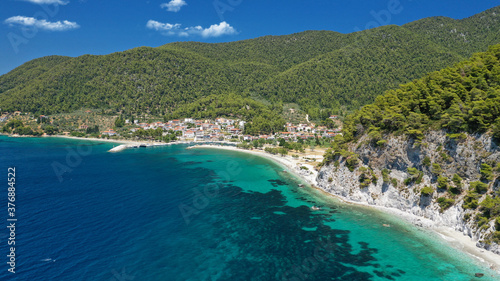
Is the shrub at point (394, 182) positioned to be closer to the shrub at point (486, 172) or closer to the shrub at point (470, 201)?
the shrub at point (470, 201)

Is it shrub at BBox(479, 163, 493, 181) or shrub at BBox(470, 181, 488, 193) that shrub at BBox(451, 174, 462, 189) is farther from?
shrub at BBox(479, 163, 493, 181)

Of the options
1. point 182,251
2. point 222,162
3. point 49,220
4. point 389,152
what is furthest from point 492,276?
point 222,162

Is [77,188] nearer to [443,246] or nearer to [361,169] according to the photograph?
[361,169]

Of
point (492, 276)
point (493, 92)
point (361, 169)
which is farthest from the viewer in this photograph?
point (361, 169)

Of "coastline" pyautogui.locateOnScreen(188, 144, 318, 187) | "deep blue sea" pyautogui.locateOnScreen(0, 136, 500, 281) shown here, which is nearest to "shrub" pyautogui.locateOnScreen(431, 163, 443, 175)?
"deep blue sea" pyautogui.locateOnScreen(0, 136, 500, 281)

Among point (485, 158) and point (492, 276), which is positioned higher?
point (485, 158)

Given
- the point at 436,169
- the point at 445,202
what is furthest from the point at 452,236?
the point at 436,169

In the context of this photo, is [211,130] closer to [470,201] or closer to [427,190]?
[427,190]
